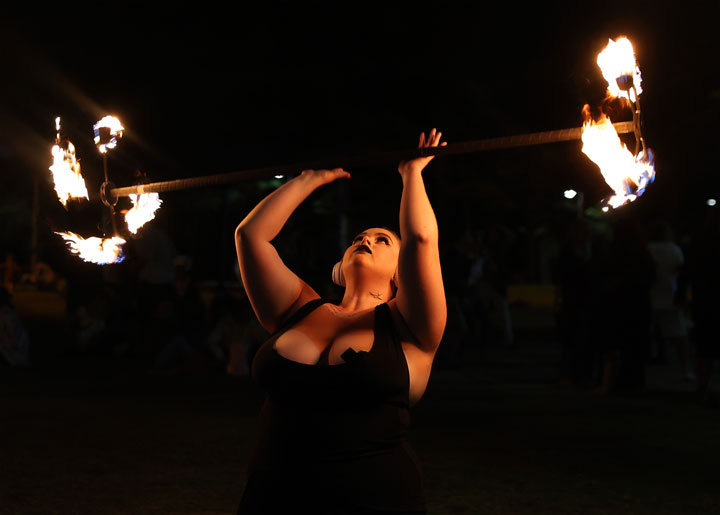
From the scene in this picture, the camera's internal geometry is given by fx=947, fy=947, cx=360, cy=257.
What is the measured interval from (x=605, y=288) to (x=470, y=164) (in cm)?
1577

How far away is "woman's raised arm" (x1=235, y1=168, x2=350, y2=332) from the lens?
10.6ft

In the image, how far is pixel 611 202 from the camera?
3186 millimetres

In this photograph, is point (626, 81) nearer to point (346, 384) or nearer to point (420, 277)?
point (420, 277)

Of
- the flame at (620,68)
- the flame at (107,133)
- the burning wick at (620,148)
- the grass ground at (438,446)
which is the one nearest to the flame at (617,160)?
the burning wick at (620,148)

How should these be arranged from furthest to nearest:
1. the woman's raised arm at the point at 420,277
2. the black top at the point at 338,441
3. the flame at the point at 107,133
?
1. the flame at the point at 107,133
2. the woman's raised arm at the point at 420,277
3. the black top at the point at 338,441

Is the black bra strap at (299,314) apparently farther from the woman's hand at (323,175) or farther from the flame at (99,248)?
the flame at (99,248)

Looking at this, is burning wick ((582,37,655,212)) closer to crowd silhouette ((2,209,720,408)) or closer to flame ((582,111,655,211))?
flame ((582,111,655,211))

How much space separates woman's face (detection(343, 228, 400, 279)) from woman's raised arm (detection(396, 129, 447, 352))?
0.79 ft

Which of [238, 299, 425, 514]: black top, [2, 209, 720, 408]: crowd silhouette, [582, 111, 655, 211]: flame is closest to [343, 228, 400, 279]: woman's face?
[238, 299, 425, 514]: black top

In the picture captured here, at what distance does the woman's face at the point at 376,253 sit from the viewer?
331 cm

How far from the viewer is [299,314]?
10.5 ft

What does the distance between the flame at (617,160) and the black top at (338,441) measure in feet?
3.01

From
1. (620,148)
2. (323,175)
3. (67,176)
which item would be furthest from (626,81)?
(67,176)

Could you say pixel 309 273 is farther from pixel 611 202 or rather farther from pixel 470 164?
pixel 470 164
